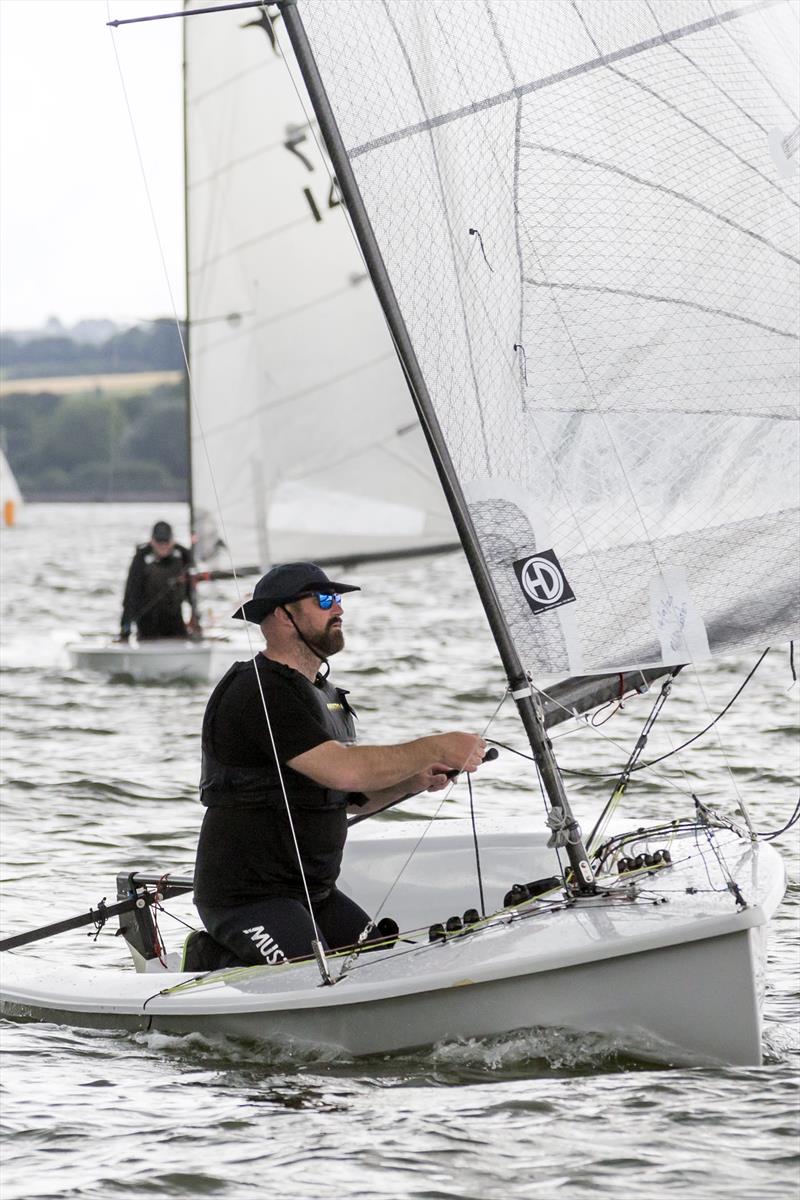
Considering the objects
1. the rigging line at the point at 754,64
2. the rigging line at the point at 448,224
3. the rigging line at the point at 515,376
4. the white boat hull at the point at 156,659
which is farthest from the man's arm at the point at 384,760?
the white boat hull at the point at 156,659

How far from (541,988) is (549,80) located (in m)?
2.06

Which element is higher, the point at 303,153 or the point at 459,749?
the point at 303,153

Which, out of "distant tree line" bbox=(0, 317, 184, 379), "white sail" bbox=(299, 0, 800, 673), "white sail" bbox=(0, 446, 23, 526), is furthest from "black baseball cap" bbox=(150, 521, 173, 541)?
"distant tree line" bbox=(0, 317, 184, 379)

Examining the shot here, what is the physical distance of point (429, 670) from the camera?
13.4m

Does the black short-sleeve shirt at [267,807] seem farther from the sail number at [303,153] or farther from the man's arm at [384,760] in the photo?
the sail number at [303,153]

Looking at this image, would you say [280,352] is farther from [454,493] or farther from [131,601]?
[454,493]

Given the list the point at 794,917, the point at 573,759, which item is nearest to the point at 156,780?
the point at 573,759

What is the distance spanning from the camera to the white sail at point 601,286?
4.04 m

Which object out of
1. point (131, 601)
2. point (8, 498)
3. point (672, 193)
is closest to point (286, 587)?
point (672, 193)

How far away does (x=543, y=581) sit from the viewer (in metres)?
4.05

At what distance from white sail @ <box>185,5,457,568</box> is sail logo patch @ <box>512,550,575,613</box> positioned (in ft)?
27.2

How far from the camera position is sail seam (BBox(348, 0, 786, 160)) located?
401 centimetres

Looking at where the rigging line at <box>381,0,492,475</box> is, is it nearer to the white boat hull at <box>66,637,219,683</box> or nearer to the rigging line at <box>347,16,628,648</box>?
the rigging line at <box>347,16,628,648</box>

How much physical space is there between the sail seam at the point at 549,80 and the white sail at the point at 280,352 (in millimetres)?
8299
